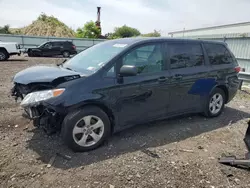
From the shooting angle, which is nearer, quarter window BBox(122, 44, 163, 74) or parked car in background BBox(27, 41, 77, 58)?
quarter window BBox(122, 44, 163, 74)

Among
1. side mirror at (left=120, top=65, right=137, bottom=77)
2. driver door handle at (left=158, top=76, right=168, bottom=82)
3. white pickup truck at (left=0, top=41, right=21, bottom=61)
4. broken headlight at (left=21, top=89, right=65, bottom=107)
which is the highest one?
white pickup truck at (left=0, top=41, right=21, bottom=61)

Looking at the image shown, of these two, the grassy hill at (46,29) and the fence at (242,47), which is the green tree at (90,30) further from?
the fence at (242,47)

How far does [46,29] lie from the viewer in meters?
37.8

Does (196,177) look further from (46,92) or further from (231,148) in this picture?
(46,92)

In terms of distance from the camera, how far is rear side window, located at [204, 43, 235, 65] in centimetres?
479

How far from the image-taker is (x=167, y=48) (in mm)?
4027

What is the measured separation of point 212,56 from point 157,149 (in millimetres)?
2627

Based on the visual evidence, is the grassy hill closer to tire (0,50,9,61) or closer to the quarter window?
tire (0,50,9,61)

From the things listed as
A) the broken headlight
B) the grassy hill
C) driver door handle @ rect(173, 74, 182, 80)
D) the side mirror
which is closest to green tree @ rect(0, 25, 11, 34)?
the grassy hill

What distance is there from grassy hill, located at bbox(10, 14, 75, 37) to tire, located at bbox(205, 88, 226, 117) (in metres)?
36.4

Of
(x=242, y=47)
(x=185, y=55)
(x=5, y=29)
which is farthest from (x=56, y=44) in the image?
(x=5, y=29)

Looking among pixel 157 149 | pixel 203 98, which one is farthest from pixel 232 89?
pixel 157 149

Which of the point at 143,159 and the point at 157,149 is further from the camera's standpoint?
the point at 157,149

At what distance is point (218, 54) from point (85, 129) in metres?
3.59
